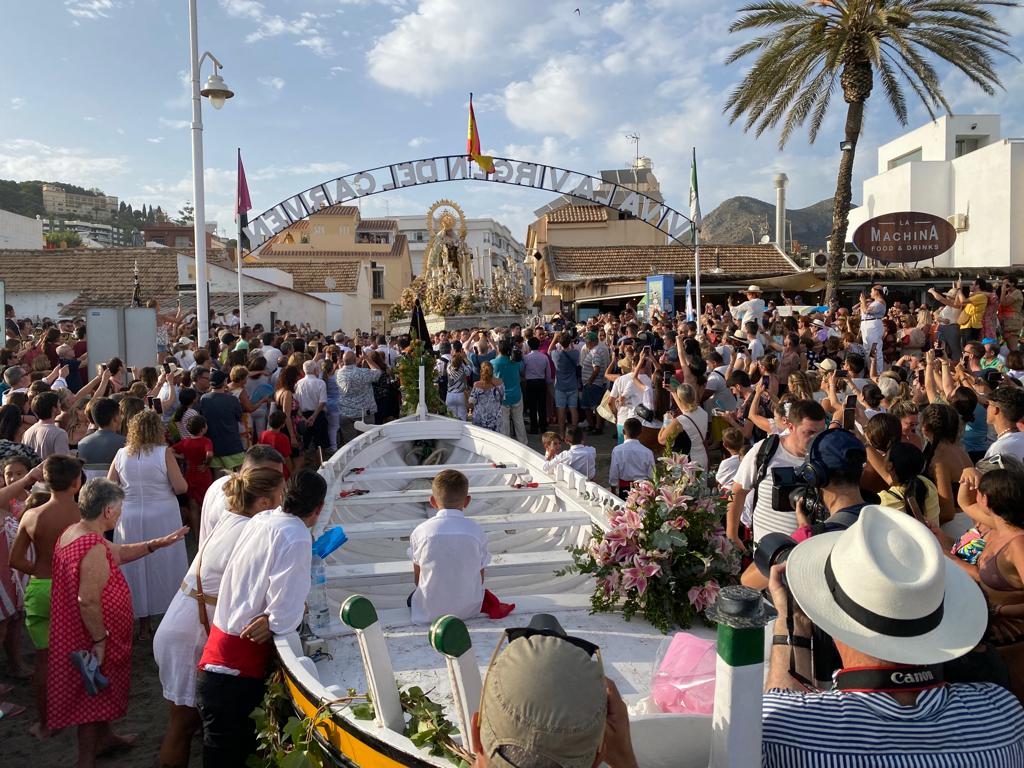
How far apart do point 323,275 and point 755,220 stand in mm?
121211

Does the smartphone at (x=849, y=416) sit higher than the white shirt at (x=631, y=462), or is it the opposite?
the smartphone at (x=849, y=416)

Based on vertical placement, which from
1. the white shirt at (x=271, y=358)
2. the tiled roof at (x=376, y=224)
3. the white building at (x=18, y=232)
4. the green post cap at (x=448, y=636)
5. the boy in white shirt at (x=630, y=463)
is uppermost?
the tiled roof at (x=376, y=224)

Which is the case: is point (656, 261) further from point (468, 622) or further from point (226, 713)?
point (226, 713)

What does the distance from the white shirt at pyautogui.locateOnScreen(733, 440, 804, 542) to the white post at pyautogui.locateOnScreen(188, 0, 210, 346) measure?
9.44 metres

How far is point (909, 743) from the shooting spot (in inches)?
72.1

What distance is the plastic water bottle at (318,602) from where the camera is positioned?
433 centimetres

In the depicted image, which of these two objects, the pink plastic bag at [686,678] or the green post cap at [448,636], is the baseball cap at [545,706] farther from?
the pink plastic bag at [686,678]

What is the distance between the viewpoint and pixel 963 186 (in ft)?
90.4

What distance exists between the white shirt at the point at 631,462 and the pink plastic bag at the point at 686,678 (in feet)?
14.6

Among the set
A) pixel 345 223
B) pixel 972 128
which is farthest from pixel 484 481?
pixel 345 223

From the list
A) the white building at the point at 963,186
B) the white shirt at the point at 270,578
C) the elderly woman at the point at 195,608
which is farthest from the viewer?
the white building at the point at 963,186

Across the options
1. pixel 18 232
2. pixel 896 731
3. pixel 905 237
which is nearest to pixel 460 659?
pixel 896 731

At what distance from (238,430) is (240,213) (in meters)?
12.6

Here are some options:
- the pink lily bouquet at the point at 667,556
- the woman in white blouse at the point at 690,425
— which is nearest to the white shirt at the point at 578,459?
the woman in white blouse at the point at 690,425
